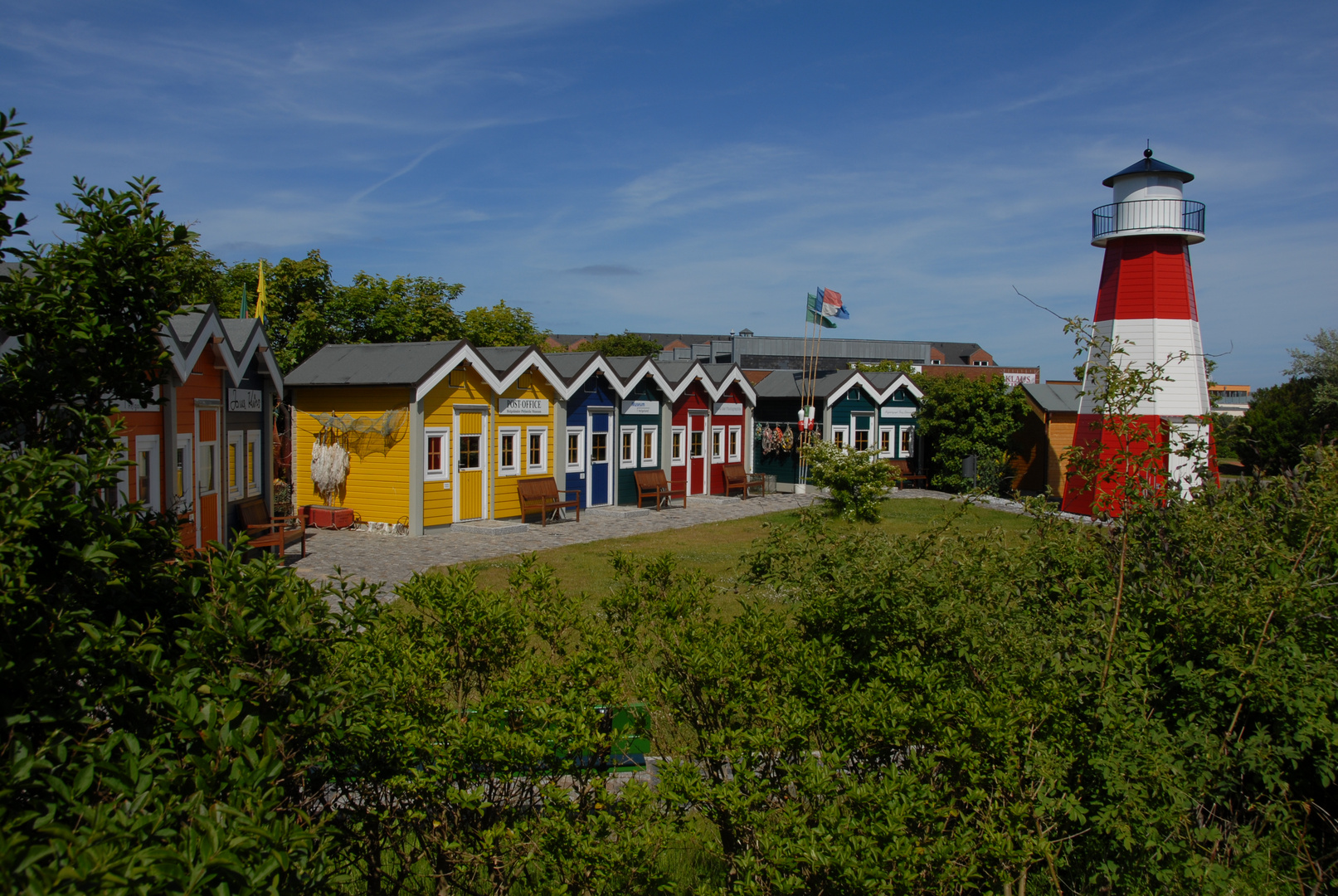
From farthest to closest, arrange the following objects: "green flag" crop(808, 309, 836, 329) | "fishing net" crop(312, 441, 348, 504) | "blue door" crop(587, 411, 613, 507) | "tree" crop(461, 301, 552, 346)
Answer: "tree" crop(461, 301, 552, 346), "green flag" crop(808, 309, 836, 329), "blue door" crop(587, 411, 613, 507), "fishing net" crop(312, 441, 348, 504)

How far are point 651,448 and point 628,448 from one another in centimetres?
102

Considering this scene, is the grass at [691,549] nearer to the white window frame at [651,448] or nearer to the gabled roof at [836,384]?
the white window frame at [651,448]

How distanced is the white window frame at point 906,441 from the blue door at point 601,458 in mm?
12896

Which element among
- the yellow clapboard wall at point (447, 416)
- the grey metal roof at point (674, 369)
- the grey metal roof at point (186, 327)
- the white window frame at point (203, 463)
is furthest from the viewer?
the grey metal roof at point (674, 369)

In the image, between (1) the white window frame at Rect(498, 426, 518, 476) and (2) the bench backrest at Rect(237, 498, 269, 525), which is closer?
(2) the bench backrest at Rect(237, 498, 269, 525)

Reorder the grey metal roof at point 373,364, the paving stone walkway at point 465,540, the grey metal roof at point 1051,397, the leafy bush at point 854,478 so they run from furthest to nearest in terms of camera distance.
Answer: the grey metal roof at point 1051,397, the leafy bush at point 854,478, the grey metal roof at point 373,364, the paving stone walkway at point 465,540

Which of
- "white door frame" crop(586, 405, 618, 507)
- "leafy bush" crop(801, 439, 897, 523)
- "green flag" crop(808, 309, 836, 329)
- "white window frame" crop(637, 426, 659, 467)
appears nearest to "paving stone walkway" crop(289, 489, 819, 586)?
"white door frame" crop(586, 405, 618, 507)

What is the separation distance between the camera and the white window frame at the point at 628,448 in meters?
25.0

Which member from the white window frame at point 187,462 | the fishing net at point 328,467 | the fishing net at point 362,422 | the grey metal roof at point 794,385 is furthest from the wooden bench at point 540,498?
the grey metal roof at point 794,385

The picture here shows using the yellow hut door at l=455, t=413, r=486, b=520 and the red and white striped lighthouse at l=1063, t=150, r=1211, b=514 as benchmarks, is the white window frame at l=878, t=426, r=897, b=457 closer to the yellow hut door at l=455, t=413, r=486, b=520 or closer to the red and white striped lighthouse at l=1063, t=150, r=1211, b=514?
the red and white striped lighthouse at l=1063, t=150, r=1211, b=514

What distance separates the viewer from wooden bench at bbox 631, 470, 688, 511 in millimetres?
24969

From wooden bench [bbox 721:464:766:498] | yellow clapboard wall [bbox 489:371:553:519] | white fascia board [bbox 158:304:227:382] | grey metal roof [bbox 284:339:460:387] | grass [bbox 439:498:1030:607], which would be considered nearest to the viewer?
white fascia board [bbox 158:304:227:382]

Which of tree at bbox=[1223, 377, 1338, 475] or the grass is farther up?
tree at bbox=[1223, 377, 1338, 475]

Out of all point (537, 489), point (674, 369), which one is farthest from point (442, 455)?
point (674, 369)
